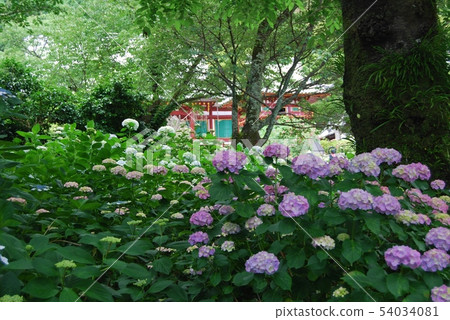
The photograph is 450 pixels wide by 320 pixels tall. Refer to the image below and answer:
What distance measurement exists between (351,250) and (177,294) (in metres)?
0.68

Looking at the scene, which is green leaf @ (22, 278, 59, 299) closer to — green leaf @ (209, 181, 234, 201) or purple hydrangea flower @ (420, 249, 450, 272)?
green leaf @ (209, 181, 234, 201)

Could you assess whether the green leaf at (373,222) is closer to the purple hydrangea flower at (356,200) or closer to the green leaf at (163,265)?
the purple hydrangea flower at (356,200)

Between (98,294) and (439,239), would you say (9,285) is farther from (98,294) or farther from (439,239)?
(439,239)

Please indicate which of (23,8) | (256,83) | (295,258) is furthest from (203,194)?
(23,8)

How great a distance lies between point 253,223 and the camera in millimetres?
1494

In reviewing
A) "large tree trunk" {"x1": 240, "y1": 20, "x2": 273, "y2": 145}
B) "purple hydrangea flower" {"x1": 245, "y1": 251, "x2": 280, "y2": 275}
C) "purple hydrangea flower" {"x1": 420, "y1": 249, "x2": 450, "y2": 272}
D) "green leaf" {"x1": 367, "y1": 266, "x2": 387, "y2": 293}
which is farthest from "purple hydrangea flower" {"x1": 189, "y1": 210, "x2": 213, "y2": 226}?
"large tree trunk" {"x1": 240, "y1": 20, "x2": 273, "y2": 145}

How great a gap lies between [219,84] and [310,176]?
8.72 m

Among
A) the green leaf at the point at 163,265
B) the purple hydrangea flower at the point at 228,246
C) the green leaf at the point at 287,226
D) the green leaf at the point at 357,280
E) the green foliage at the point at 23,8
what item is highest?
the green foliage at the point at 23,8

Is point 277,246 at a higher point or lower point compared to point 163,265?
higher

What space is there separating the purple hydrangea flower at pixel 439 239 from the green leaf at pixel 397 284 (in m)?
0.20

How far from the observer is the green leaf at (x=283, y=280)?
1.30 m

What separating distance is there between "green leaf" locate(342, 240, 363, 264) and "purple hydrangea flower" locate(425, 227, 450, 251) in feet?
0.80

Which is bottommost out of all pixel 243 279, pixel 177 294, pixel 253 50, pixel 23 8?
pixel 177 294

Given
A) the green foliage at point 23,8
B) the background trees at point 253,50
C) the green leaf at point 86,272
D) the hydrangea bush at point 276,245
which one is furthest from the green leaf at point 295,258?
the green foliage at point 23,8
